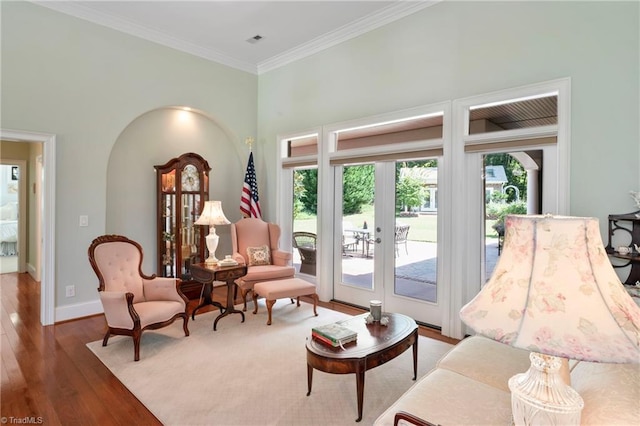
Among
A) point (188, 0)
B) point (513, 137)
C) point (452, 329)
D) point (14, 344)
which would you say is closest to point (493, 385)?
point (452, 329)

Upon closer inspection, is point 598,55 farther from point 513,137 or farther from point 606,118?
point 513,137

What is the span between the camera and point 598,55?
2990mm

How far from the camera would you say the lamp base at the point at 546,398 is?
3.54ft

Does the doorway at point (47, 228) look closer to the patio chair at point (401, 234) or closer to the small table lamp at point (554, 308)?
the patio chair at point (401, 234)

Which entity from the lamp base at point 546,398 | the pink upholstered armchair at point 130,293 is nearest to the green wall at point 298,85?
the pink upholstered armchair at point 130,293

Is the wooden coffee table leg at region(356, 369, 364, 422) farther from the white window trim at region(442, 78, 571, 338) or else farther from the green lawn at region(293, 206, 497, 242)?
the green lawn at region(293, 206, 497, 242)

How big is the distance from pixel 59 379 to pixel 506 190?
4.41 metres

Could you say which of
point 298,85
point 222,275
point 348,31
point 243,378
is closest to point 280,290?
point 222,275

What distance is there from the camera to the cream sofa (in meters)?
1.27

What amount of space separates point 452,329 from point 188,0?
15.7 feet

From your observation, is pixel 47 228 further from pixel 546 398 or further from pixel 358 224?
pixel 546 398

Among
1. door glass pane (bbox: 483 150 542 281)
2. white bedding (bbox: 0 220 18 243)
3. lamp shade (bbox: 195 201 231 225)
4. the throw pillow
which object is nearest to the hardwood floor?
door glass pane (bbox: 483 150 542 281)

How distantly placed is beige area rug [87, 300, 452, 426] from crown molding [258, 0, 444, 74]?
3785 mm

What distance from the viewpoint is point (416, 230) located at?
14.4ft
